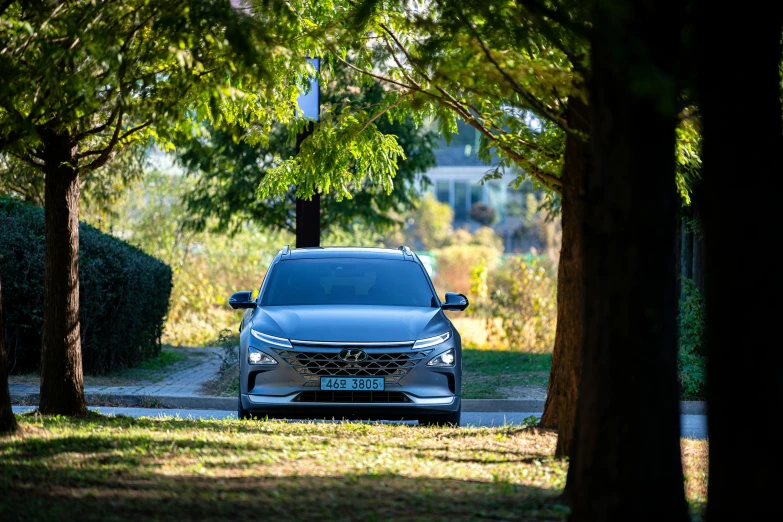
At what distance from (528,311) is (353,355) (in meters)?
10.7

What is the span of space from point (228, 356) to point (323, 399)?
6662 mm

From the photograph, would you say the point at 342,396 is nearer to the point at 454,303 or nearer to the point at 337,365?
the point at 337,365

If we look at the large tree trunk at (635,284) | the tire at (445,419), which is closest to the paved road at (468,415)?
the tire at (445,419)

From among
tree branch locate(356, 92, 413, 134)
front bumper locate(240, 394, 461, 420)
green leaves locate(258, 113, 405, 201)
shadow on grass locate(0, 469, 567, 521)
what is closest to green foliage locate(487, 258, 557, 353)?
green leaves locate(258, 113, 405, 201)

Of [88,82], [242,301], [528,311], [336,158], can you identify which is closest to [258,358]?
[242,301]

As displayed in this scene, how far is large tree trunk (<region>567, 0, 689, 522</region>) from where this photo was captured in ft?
15.5

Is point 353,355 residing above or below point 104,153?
below

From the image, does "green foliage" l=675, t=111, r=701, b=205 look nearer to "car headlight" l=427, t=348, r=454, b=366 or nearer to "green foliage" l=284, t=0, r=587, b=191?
"green foliage" l=284, t=0, r=587, b=191

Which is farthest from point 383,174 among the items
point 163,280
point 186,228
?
point 186,228

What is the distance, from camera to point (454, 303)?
10211mm

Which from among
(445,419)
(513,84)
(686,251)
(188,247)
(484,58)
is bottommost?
(445,419)

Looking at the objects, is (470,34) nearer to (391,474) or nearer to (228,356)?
(391,474)

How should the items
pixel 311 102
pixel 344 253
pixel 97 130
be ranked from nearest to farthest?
pixel 97 130 → pixel 344 253 → pixel 311 102

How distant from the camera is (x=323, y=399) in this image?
361 inches
